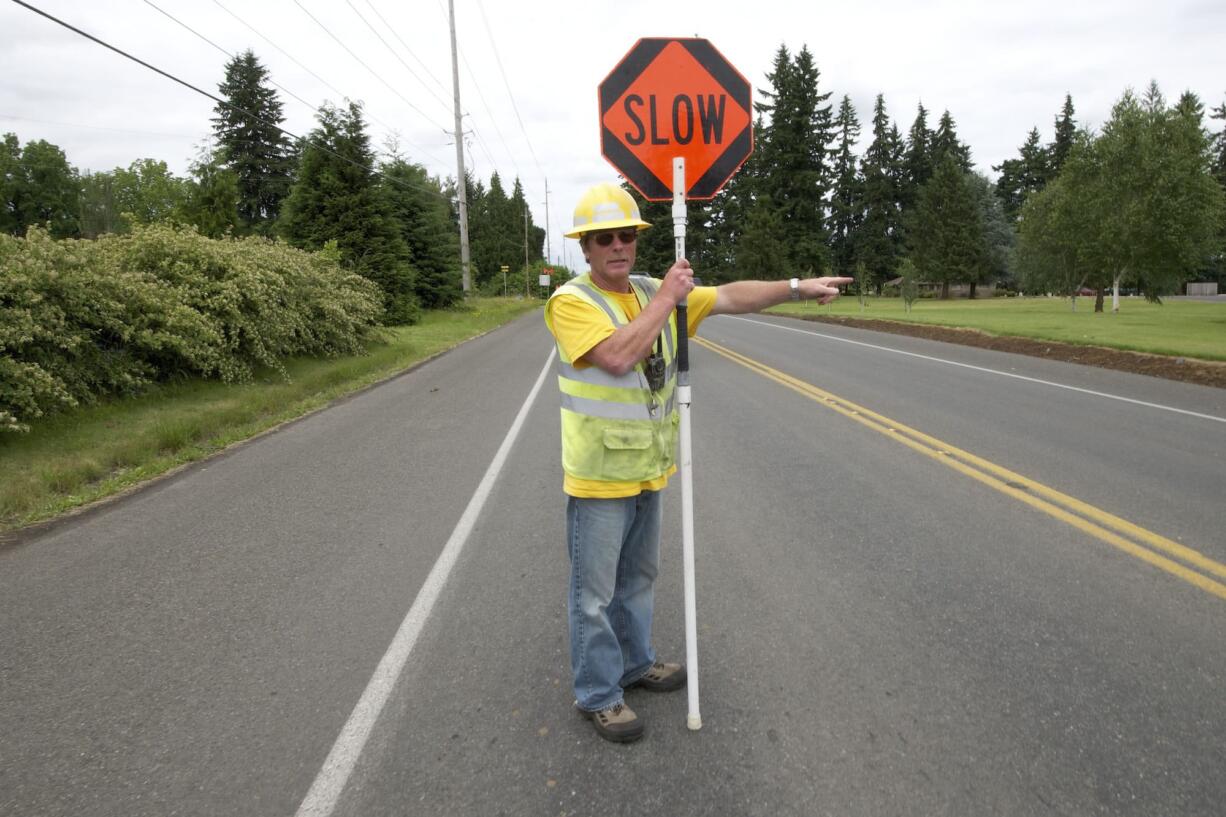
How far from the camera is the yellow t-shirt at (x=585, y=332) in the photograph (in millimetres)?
2604

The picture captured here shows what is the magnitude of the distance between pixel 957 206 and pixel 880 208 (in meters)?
11.2

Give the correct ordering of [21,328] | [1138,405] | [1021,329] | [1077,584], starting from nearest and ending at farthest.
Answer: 1. [1077,584]
2. [21,328]
3. [1138,405]
4. [1021,329]

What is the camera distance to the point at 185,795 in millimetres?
2533

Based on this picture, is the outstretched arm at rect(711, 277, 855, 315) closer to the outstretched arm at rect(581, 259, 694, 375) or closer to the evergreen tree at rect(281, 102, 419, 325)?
the outstretched arm at rect(581, 259, 694, 375)

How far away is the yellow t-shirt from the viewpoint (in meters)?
2.60

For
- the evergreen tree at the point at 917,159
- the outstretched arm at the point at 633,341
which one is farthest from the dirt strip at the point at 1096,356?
the evergreen tree at the point at 917,159

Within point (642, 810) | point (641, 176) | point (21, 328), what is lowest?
point (642, 810)

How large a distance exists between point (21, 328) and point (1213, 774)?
9848mm

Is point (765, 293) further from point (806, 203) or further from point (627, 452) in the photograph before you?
point (806, 203)

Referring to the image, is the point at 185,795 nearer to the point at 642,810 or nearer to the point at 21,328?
the point at 642,810

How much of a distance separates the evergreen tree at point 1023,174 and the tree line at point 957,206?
15 centimetres

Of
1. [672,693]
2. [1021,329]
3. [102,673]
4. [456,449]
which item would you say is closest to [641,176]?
[672,693]

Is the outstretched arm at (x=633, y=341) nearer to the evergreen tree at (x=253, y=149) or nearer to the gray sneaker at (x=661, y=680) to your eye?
the gray sneaker at (x=661, y=680)

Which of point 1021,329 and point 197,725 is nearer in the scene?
point 197,725
